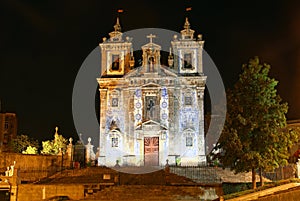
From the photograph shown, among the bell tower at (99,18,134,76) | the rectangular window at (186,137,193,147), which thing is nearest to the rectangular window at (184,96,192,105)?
the rectangular window at (186,137,193,147)

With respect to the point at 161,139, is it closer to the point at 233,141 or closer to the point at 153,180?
the point at 153,180

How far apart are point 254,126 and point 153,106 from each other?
62.6 ft

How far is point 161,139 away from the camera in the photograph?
42.7 meters

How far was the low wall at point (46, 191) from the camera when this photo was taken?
88.7 feet

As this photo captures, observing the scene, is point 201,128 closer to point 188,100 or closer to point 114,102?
point 188,100

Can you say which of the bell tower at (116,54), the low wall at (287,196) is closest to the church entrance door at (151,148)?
the bell tower at (116,54)

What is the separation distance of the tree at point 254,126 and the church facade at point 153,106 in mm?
16041

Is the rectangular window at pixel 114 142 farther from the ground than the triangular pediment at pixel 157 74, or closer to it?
closer to it

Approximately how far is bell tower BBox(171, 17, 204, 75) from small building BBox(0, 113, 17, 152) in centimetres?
3586

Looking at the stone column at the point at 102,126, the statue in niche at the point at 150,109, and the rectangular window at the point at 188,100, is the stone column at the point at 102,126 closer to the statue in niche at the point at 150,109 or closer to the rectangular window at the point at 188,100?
the statue in niche at the point at 150,109

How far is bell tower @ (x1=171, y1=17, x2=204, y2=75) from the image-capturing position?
45.6 metres

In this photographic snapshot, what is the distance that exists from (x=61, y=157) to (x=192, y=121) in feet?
44.7

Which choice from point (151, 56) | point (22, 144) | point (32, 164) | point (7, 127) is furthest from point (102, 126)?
point (7, 127)

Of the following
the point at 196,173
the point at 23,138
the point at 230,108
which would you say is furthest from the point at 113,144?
the point at 230,108
